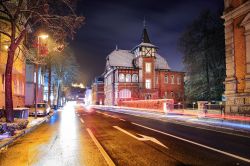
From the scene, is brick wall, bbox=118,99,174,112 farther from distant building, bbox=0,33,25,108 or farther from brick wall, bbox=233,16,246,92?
distant building, bbox=0,33,25,108

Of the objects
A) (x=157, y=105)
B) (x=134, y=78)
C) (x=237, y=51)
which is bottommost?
(x=157, y=105)

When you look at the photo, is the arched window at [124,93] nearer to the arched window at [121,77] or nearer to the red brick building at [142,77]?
the red brick building at [142,77]

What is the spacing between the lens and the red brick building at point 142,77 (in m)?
70.8

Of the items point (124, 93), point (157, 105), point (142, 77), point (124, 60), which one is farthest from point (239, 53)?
point (124, 60)

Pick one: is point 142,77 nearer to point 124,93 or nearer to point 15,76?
point 124,93

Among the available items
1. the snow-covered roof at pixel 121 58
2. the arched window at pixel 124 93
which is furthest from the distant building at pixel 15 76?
the snow-covered roof at pixel 121 58

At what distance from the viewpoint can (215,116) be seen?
23.0m

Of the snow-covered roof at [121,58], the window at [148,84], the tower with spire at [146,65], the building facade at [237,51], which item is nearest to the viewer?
the building facade at [237,51]

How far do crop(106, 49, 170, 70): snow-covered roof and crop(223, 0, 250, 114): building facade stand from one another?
4915 cm

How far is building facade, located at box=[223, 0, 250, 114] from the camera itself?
25266 mm

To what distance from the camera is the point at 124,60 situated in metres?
77.6

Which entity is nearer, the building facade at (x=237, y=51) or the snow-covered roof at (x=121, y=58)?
the building facade at (x=237, y=51)

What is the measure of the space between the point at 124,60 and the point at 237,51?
5198 cm

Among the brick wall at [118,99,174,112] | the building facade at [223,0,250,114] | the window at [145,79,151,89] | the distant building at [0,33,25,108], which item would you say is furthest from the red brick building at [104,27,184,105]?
the building facade at [223,0,250,114]
